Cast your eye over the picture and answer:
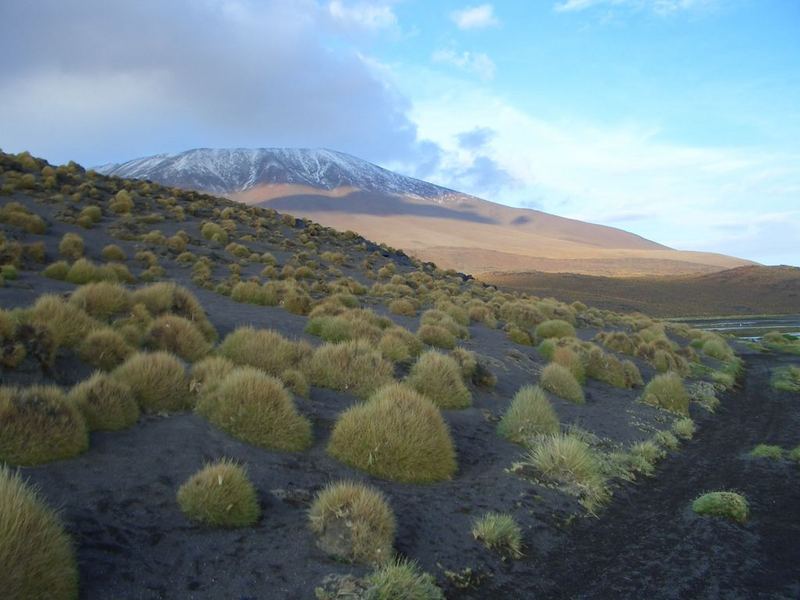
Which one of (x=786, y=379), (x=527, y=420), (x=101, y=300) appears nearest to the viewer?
(x=527, y=420)

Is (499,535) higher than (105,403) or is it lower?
lower

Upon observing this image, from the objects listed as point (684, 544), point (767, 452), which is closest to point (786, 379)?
point (767, 452)

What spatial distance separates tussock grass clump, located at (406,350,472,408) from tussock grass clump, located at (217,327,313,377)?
6.62 feet

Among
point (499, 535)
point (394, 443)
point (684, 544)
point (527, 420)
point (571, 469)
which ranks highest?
point (394, 443)

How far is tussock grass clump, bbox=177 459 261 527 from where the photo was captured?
502 centimetres

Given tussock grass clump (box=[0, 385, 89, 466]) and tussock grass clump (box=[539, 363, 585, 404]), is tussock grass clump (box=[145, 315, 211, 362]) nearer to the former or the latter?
tussock grass clump (box=[0, 385, 89, 466])

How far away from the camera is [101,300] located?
10.8 metres

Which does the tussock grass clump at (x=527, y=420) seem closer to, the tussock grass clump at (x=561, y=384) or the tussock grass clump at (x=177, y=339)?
the tussock grass clump at (x=561, y=384)

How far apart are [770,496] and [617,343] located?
41.1 ft

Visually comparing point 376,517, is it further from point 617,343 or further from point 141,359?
point 617,343

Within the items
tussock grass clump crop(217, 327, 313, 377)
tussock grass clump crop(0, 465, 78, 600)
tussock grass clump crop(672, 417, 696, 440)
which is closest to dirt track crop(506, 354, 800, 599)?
tussock grass clump crop(672, 417, 696, 440)

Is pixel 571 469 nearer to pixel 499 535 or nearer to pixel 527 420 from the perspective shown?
pixel 527 420

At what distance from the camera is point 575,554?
6031 millimetres

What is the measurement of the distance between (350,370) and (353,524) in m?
4.93
